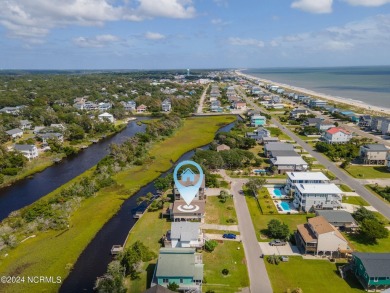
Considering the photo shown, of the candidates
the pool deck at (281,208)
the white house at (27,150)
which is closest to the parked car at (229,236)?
the pool deck at (281,208)

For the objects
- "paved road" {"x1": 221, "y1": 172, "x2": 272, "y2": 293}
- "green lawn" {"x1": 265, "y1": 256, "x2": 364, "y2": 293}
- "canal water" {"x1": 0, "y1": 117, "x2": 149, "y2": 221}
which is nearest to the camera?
"green lawn" {"x1": 265, "y1": 256, "x2": 364, "y2": 293}

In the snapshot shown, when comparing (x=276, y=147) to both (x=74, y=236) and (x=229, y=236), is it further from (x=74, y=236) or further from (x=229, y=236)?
(x=74, y=236)

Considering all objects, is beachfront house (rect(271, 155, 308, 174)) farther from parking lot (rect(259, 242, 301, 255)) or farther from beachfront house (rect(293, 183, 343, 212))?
parking lot (rect(259, 242, 301, 255))

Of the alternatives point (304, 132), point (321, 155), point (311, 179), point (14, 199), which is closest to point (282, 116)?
point (304, 132)

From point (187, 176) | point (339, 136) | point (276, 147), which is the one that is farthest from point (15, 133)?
point (339, 136)

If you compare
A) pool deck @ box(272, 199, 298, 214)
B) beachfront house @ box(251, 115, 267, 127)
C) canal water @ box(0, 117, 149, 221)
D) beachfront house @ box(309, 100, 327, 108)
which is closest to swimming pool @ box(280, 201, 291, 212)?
pool deck @ box(272, 199, 298, 214)

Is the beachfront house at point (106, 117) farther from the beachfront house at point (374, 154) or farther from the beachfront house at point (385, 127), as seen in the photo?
the beachfront house at point (385, 127)

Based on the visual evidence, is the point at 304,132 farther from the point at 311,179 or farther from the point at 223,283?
the point at 223,283
